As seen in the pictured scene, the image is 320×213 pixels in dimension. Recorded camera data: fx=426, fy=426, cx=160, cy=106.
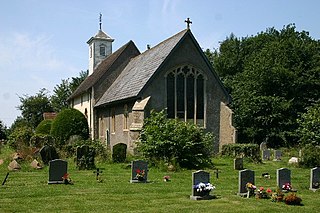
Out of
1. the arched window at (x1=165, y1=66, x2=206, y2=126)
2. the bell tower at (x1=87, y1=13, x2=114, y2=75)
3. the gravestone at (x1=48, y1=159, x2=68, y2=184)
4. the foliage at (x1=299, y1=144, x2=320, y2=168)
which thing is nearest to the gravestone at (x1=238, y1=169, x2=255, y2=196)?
the gravestone at (x1=48, y1=159, x2=68, y2=184)

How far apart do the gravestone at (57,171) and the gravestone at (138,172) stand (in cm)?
274

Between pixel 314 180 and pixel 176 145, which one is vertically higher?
pixel 176 145

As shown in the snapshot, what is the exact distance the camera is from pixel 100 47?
50.8m

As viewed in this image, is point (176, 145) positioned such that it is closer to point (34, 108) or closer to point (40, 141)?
point (40, 141)

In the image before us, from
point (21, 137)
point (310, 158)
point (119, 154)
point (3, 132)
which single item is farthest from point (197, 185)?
point (3, 132)

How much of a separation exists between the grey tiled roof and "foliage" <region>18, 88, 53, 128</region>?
33.6 m

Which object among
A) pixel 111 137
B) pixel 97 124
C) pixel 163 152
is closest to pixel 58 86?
pixel 97 124

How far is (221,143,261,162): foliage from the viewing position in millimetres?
27800

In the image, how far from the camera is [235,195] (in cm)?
1448

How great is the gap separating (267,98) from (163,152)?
22.7 m

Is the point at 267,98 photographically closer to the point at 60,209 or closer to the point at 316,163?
the point at 316,163

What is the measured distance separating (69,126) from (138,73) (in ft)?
29.1

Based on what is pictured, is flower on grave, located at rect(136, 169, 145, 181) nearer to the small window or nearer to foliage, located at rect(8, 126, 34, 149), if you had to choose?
Result: foliage, located at rect(8, 126, 34, 149)

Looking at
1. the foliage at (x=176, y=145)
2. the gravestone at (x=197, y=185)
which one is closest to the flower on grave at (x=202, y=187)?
the gravestone at (x=197, y=185)
